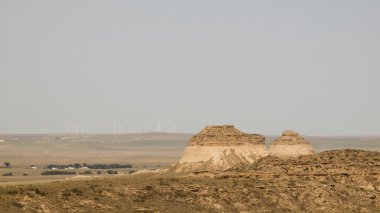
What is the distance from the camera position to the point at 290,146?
5600 inches

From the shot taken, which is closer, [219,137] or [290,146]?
[219,137]

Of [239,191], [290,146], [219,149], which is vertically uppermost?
[290,146]

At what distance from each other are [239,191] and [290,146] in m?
57.9

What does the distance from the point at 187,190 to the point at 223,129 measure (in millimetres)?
48919

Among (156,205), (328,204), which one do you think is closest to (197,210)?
(156,205)

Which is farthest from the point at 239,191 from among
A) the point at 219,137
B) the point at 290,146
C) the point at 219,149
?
the point at 290,146

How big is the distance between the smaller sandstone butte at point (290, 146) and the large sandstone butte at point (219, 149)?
818 cm

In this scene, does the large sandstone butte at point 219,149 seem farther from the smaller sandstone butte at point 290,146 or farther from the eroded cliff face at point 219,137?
the smaller sandstone butte at point 290,146

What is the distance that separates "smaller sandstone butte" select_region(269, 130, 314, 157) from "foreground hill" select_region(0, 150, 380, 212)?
38897mm

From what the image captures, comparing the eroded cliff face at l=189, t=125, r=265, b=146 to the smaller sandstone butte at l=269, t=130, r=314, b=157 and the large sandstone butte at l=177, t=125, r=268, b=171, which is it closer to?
the large sandstone butte at l=177, t=125, r=268, b=171

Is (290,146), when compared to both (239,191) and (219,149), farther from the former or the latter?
(239,191)

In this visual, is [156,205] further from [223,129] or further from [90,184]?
[223,129]

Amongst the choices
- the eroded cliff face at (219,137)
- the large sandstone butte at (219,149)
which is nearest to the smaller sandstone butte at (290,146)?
the large sandstone butte at (219,149)

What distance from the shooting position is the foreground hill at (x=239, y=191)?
71.6 m
